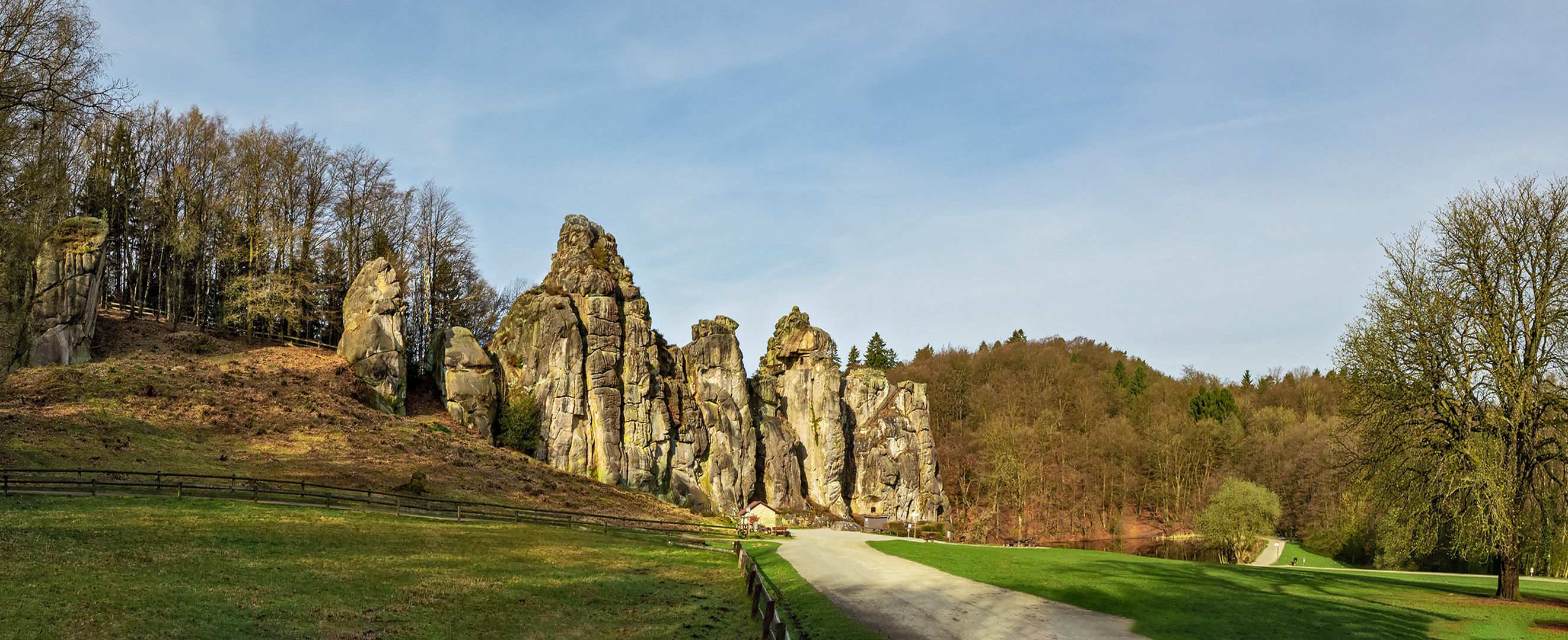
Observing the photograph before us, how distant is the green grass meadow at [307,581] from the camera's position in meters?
17.4

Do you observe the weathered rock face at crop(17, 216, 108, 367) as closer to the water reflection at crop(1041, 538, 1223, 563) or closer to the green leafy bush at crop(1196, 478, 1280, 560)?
the water reflection at crop(1041, 538, 1223, 563)

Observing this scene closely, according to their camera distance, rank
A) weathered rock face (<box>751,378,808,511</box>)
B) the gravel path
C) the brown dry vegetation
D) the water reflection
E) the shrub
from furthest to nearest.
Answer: weathered rock face (<box>751,378,808,511</box>)
the water reflection
the shrub
the brown dry vegetation
the gravel path

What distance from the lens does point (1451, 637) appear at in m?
19.0

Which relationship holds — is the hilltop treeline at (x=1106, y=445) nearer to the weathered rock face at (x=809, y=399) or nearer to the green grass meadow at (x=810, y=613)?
the weathered rock face at (x=809, y=399)

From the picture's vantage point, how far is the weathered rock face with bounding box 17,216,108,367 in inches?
1795

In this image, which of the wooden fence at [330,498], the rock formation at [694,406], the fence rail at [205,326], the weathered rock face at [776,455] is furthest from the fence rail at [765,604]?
the weathered rock face at [776,455]

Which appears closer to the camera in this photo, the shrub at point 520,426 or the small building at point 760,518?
the small building at point 760,518

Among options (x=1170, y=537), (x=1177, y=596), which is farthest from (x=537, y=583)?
(x=1170, y=537)

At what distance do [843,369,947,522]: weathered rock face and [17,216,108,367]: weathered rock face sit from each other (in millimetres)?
62798

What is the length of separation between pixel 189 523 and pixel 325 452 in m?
19.0

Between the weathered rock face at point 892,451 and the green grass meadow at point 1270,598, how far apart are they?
52893 millimetres

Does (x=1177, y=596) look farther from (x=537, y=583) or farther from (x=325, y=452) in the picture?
(x=325, y=452)

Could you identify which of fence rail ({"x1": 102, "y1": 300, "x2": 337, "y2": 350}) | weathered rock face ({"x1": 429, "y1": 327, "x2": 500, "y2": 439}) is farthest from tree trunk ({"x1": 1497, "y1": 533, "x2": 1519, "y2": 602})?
fence rail ({"x1": 102, "y1": 300, "x2": 337, "y2": 350})

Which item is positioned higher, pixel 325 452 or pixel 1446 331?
pixel 1446 331
